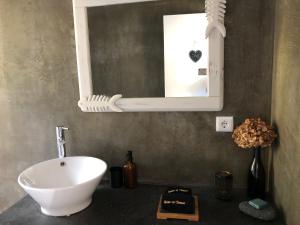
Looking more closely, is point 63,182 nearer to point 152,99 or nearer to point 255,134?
point 152,99

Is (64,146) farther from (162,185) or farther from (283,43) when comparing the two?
(283,43)

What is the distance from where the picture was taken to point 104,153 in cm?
171

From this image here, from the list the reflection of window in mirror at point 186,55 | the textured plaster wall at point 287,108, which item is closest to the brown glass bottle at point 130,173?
the reflection of window in mirror at point 186,55

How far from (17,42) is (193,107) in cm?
120

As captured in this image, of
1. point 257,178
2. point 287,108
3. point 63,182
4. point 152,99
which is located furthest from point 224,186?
point 63,182

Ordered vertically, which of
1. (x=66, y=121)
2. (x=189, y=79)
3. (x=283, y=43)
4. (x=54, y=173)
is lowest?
(x=54, y=173)

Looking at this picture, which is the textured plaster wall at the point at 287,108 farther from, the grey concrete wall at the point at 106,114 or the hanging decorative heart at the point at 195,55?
the hanging decorative heart at the point at 195,55

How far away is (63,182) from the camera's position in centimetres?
157

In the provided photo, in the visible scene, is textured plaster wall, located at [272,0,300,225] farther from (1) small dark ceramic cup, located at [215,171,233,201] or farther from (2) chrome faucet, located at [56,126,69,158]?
(2) chrome faucet, located at [56,126,69,158]

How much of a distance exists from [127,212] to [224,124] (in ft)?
2.35

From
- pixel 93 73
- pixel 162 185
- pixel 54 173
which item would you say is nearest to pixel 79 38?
pixel 93 73

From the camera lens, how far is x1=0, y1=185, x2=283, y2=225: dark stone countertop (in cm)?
123

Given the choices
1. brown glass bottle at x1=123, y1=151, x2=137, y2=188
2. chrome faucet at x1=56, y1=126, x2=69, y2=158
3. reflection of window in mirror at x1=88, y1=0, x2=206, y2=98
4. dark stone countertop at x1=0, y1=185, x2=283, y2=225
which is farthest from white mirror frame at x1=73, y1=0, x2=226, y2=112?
dark stone countertop at x1=0, y1=185, x2=283, y2=225

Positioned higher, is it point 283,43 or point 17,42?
point 17,42
